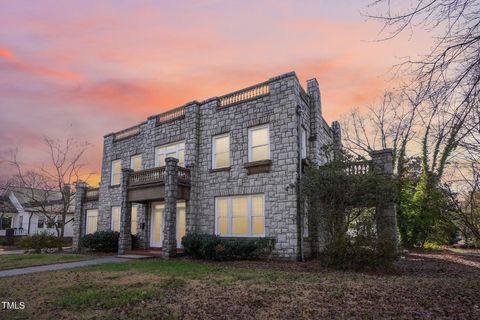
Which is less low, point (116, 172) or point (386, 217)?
point (116, 172)

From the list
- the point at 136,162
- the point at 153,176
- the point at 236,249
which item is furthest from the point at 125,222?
the point at 236,249

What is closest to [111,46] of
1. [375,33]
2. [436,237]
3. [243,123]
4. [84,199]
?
[243,123]

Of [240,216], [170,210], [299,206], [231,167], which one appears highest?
[231,167]

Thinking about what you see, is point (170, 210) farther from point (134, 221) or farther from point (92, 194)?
point (92, 194)

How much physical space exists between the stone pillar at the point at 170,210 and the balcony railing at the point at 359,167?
A: 8.13 m

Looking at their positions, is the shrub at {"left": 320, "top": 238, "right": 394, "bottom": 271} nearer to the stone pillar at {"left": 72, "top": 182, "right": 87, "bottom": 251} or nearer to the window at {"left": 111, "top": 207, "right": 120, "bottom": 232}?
the window at {"left": 111, "top": 207, "right": 120, "bottom": 232}

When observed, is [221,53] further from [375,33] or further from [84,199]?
[84,199]

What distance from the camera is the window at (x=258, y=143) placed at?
15330mm

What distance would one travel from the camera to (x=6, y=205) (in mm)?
36469

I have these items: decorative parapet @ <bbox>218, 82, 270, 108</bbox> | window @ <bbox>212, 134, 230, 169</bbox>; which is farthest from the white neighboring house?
decorative parapet @ <bbox>218, 82, 270, 108</bbox>

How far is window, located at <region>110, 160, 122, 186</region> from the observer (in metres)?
22.6

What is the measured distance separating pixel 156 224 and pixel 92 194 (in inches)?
337

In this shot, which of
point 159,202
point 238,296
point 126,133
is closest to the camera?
point 238,296

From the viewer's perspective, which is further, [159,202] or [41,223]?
[41,223]
